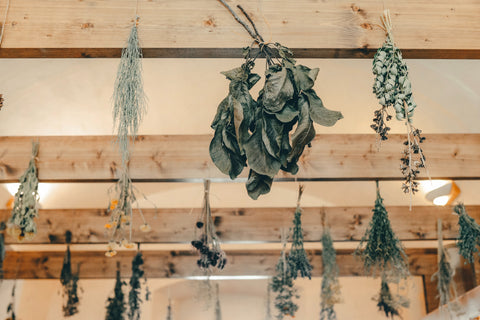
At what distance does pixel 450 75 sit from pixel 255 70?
51.3 inches

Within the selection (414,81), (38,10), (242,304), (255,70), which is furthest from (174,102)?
(242,304)

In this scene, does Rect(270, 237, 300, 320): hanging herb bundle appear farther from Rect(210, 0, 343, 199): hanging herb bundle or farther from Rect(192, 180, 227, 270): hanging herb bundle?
Rect(210, 0, 343, 199): hanging herb bundle

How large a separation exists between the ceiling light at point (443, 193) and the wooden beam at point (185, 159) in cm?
99

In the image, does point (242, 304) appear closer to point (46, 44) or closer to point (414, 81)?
point (414, 81)

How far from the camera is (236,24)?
70.0 inches

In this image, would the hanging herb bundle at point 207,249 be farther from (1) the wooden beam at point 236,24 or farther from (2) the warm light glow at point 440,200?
(2) the warm light glow at point 440,200

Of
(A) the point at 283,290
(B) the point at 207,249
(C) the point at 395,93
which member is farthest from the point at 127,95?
(A) the point at 283,290

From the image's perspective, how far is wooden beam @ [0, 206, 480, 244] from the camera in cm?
378

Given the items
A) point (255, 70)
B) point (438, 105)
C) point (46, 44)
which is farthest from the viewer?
point (438, 105)

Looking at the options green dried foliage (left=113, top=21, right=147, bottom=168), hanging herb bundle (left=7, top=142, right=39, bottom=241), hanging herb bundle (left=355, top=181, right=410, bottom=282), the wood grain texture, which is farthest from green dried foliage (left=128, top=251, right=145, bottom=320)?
the wood grain texture

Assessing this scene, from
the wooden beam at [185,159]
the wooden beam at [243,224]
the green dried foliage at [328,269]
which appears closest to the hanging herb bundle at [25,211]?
the wooden beam at [185,159]

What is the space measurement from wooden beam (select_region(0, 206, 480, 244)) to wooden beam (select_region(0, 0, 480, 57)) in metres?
2.23

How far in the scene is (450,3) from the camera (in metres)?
1.87

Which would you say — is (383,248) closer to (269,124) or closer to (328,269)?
(328,269)
